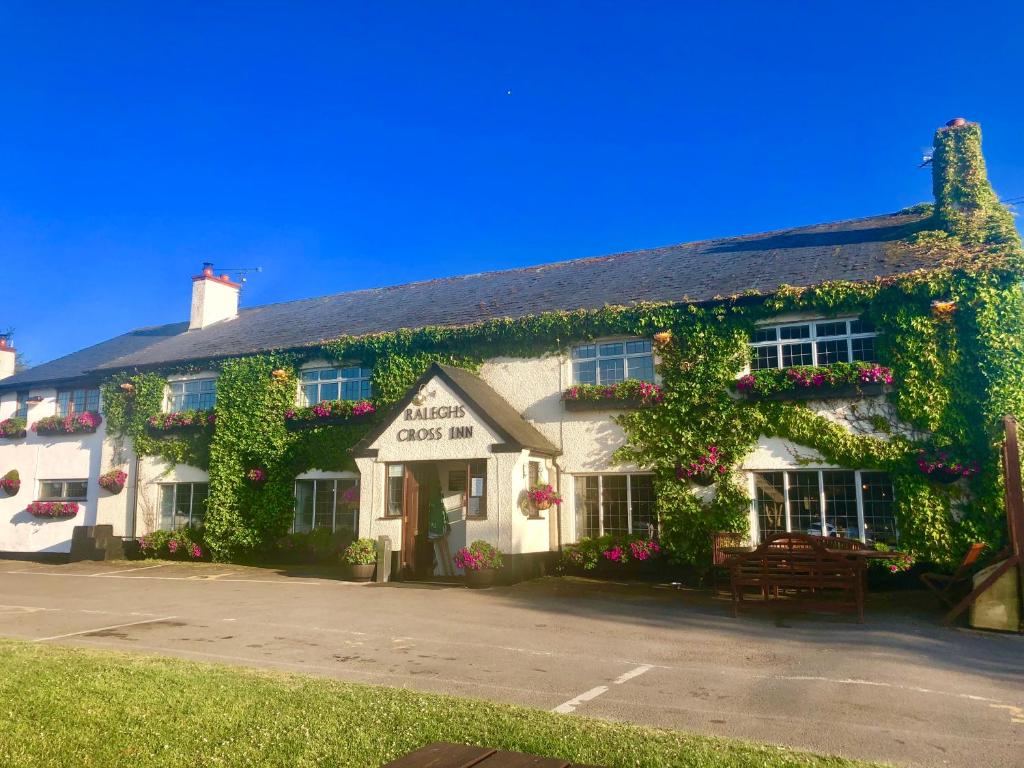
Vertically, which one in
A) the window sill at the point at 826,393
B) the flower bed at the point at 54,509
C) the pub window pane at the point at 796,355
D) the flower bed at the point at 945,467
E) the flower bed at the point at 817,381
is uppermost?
the pub window pane at the point at 796,355

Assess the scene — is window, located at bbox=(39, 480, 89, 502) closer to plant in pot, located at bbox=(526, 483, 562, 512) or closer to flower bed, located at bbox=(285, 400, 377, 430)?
flower bed, located at bbox=(285, 400, 377, 430)

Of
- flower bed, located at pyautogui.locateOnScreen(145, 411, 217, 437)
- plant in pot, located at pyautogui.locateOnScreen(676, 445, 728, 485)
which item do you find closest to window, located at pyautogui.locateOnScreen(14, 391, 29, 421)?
flower bed, located at pyautogui.locateOnScreen(145, 411, 217, 437)

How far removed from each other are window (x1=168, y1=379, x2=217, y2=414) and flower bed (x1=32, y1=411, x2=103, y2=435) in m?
2.78

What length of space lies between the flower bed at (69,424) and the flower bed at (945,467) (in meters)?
23.3

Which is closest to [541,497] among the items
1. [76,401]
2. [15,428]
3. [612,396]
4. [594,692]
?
[612,396]

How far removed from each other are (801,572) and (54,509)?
891 inches

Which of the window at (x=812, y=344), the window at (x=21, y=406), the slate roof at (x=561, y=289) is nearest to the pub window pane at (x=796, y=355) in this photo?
the window at (x=812, y=344)

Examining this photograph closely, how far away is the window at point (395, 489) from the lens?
1744 cm

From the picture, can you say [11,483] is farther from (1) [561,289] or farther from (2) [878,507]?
(2) [878,507]

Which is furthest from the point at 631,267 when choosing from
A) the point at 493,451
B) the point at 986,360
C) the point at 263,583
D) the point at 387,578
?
the point at 263,583

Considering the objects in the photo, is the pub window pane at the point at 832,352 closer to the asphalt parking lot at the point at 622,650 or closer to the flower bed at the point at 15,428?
the asphalt parking lot at the point at 622,650

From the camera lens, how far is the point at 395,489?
17672 mm

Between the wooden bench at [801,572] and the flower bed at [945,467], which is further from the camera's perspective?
the flower bed at [945,467]

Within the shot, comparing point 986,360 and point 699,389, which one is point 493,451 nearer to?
point 699,389
